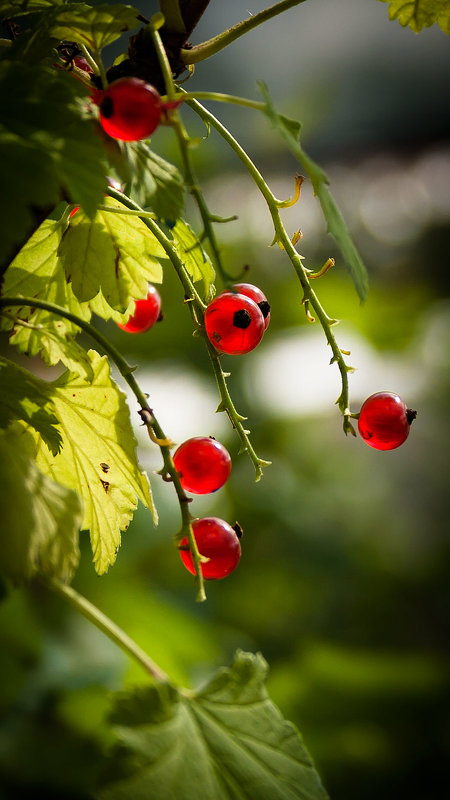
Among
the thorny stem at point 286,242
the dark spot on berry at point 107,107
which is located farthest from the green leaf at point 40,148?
the thorny stem at point 286,242

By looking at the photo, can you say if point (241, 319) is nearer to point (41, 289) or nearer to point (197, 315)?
point (197, 315)

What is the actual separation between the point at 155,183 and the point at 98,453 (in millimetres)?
182

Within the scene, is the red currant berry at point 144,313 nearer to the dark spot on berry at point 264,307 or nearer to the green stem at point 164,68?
the dark spot on berry at point 264,307

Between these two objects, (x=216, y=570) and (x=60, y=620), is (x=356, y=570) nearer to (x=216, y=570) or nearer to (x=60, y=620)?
(x=60, y=620)

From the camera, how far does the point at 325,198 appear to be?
38 cm

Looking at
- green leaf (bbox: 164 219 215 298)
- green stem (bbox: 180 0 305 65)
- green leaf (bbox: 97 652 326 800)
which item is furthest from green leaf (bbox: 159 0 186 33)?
green leaf (bbox: 97 652 326 800)

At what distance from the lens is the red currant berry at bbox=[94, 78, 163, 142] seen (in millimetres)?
340

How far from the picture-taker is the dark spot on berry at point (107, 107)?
0.35 meters

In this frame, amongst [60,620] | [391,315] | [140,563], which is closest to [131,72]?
[60,620]

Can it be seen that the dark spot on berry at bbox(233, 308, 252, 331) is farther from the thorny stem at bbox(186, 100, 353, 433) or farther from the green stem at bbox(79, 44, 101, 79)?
the green stem at bbox(79, 44, 101, 79)

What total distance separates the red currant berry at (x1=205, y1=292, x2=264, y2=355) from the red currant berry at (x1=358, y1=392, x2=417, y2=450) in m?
0.12

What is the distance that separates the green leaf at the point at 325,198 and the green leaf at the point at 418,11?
0.52 feet

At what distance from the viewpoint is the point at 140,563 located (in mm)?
1617

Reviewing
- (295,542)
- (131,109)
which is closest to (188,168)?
(131,109)
